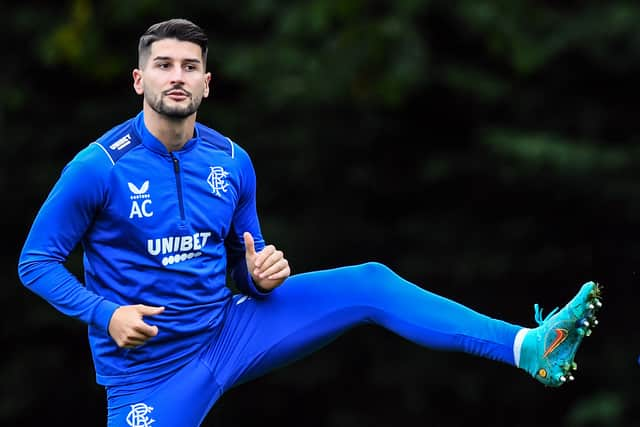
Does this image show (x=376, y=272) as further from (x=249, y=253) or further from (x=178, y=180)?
(x=178, y=180)

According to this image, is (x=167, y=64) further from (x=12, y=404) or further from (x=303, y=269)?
(x=12, y=404)

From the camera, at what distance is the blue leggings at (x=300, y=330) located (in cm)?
482

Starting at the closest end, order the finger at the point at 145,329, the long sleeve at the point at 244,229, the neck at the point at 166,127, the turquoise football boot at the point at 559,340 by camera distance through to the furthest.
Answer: the finger at the point at 145,329 → the turquoise football boot at the point at 559,340 → the neck at the point at 166,127 → the long sleeve at the point at 244,229

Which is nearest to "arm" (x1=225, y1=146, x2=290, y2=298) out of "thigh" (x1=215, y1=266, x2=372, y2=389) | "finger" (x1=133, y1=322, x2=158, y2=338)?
"thigh" (x1=215, y1=266, x2=372, y2=389)

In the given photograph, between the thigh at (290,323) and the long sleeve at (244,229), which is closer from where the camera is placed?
the thigh at (290,323)

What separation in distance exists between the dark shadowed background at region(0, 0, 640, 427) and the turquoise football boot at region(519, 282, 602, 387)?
6.01m

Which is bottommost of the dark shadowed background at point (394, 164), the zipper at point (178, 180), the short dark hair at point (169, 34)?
the zipper at point (178, 180)

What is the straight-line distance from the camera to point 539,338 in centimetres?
472

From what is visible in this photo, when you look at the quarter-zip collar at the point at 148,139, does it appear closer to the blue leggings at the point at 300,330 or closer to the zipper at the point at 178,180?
the zipper at the point at 178,180

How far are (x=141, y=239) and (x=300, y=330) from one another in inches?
28.4

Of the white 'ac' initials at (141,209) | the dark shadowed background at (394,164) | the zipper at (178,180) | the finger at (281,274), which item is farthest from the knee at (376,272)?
the dark shadowed background at (394,164)

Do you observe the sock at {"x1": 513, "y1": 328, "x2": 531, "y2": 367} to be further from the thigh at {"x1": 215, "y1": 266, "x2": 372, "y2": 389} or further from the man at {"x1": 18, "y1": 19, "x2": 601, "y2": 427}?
the thigh at {"x1": 215, "y1": 266, "x2": 372, "y2": 389}

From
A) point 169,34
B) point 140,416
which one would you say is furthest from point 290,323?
point 169,34

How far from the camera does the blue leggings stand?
482 cm
